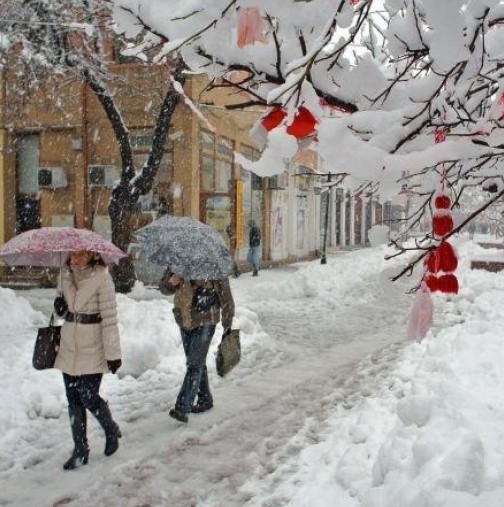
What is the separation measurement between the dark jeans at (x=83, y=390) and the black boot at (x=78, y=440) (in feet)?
0.24

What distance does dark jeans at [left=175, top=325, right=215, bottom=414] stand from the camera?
5.74 meters

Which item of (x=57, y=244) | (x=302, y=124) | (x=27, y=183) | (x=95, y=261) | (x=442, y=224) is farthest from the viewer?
(x=27, y=183)

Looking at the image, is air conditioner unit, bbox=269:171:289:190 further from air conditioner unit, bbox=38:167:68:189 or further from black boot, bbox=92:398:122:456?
black boot, bbox=92:398:122:456

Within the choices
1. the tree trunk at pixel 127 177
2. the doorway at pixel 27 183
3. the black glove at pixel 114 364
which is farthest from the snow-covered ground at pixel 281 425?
the doorway at pixel 27 183

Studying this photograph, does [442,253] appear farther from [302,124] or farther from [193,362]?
[193,362]

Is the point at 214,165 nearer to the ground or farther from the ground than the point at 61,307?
farther from the ground

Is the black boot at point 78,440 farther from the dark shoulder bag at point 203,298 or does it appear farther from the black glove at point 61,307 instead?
the dark shoulder bag at point 203,298

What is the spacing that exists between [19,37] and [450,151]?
1030 centimetres

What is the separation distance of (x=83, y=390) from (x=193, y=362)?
127 centimetres

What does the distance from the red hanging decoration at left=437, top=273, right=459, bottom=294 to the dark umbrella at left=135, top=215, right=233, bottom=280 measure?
3.43 meters

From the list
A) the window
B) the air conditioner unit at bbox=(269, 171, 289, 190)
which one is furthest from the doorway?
the air conditioner unit at bbox=(269, 171, 289, 190)

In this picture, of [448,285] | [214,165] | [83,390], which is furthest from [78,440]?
[214,165]

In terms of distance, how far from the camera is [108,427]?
16.3 ft

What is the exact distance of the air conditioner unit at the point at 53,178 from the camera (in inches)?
706
